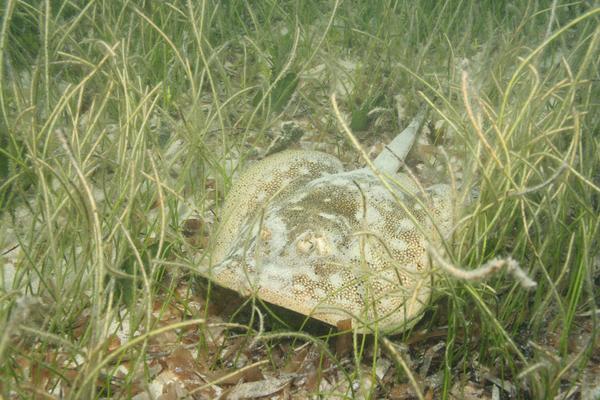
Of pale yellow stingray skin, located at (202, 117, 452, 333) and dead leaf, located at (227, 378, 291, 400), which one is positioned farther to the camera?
dead leaf, located at (227, 378, 291, 400)

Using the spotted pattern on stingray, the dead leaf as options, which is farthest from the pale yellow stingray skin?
the dead leaf

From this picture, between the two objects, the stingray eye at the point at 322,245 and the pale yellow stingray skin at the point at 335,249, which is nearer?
the pale yellow stingray skin at the point at 335,249

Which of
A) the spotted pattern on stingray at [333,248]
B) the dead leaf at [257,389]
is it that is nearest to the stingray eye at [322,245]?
the spotted pattern on stingray at [333,248]

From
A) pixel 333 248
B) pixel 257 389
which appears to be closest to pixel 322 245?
pixel 333 248

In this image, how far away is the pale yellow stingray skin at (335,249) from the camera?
2021 mm

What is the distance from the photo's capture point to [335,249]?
2281mm

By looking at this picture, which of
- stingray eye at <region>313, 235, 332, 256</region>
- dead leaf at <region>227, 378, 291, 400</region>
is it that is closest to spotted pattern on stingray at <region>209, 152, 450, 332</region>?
stingray eye at <region>313, 235, 332, 256</region>

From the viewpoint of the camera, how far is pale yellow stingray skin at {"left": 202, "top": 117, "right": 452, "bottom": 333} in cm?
202

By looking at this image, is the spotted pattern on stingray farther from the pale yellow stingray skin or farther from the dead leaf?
the dead leaf

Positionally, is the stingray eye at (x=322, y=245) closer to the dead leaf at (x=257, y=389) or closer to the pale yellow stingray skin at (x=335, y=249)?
the pale yellow stingray skin at (x=335, y=249)

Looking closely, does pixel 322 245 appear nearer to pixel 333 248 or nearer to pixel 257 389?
pixel 333 248

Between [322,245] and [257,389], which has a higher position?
[322,245]

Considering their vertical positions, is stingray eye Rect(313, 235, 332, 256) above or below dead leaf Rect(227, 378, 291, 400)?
above

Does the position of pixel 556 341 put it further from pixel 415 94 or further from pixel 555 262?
pixel 415 94
